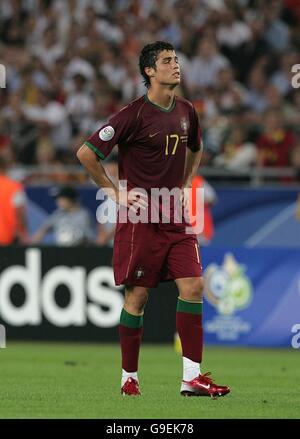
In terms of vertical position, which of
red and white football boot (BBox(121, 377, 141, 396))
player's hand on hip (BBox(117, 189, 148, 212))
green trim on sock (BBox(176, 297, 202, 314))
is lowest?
red and white football boot (BBox(121, 377, 141, 396))

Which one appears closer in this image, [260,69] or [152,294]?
[152,294]

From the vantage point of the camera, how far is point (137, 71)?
1925cm

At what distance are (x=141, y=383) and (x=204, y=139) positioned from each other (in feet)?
24.1

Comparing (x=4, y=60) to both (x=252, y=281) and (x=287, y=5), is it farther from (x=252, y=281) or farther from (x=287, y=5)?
(x=252, y=281)

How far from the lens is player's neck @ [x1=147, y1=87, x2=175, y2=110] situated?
376 inches

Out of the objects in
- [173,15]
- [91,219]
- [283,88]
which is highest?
[173,15]

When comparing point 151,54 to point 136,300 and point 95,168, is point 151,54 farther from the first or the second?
point 136,300

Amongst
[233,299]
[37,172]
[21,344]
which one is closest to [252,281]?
[233,299]

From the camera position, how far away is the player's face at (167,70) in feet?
31.1

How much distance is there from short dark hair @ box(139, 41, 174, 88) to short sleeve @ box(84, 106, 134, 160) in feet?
1.26

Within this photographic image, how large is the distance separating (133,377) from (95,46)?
37.4 feet

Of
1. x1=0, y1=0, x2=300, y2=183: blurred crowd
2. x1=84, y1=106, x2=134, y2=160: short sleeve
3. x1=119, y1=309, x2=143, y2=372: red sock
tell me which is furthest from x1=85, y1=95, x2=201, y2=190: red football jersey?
x1=0, y1=0, x2=300, y2=183: blurred crowd

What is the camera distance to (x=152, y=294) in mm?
15609

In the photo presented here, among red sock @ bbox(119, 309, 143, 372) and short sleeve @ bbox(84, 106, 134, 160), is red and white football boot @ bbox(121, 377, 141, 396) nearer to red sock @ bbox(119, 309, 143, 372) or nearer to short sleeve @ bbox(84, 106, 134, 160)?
red sock @ bbox(119, 309, 143, 372)
